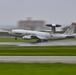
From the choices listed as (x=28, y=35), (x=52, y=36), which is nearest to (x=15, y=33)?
(x=28, y=35)

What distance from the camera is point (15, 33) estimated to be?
84.3 meters

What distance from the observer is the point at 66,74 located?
1744 cm

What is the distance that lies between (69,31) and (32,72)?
68.6 metres

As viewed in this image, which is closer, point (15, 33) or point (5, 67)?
point (5, 67)

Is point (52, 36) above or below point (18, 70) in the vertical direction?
below

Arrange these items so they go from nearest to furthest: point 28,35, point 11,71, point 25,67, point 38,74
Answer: point 38,74, point 11,71, point 25,67, point 28,35

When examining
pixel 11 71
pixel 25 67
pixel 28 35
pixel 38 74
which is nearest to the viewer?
pixel 38 74

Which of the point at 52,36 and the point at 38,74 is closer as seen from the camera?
the point at 38,74

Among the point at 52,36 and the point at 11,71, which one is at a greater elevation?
the point at 11,71

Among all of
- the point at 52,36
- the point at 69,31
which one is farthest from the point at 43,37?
the point at 69,31

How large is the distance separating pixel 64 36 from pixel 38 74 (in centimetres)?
6798

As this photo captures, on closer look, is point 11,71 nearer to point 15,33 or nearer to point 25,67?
point 25,67

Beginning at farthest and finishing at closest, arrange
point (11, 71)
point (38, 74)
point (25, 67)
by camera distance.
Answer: point (25, 67), point (11, 71), point (38, 74)

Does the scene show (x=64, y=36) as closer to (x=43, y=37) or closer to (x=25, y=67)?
(x=43, y=37)
